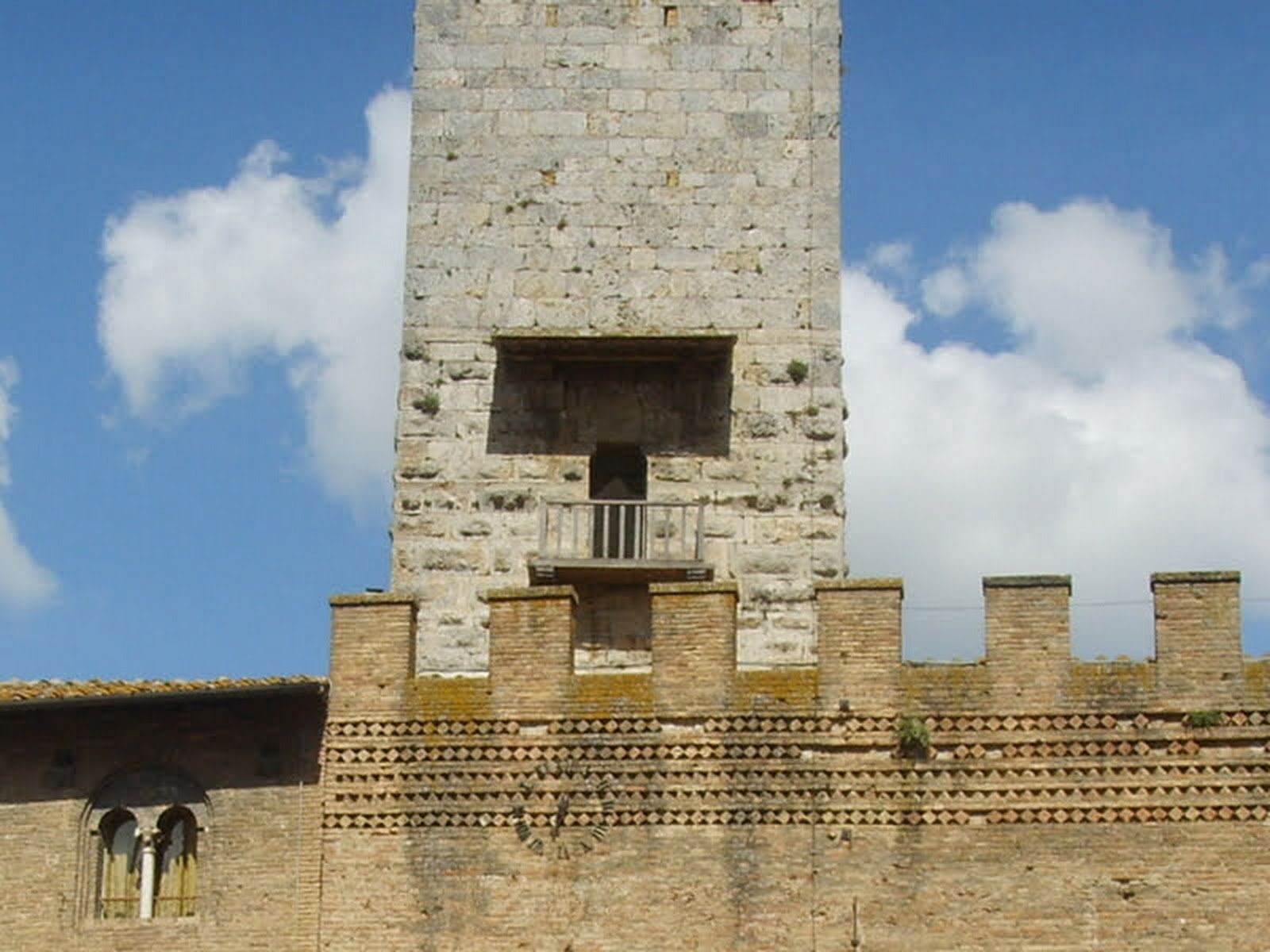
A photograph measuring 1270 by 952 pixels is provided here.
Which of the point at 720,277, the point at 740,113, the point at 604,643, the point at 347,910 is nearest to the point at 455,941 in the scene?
the point at 347,910

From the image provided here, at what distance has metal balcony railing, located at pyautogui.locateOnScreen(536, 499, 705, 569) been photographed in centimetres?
2484

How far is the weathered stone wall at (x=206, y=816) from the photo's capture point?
21.4 m

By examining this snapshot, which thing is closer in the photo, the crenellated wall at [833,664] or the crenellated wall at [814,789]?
the crenellated wall at [814,789]

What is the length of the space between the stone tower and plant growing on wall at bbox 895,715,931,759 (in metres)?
3.31

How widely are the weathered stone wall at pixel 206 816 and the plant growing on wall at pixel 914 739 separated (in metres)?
4.59

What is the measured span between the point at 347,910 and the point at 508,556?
4.78 metres

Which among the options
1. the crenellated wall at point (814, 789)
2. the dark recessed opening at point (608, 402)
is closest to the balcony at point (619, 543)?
the dark recessed opening at point (608, 402)

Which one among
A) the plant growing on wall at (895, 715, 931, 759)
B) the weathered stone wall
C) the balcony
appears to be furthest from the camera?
the balcony

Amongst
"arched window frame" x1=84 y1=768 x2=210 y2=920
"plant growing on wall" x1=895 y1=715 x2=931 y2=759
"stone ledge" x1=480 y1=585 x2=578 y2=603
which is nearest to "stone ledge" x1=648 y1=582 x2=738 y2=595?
"stone ledge" x1=480 y1=585 x2=578 y2=603

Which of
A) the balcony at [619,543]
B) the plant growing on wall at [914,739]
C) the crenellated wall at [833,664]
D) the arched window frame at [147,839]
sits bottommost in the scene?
the arched window frame at [147,839]

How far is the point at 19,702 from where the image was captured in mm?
21766

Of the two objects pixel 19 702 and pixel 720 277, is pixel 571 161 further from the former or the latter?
pixel 19 702

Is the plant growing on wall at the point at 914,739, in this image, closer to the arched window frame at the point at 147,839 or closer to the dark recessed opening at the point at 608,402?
the dark recessed opening at the point at 608,402

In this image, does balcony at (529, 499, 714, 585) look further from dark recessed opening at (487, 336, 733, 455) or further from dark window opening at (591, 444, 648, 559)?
dark recessed opening at (487, 336, 733, 455)
